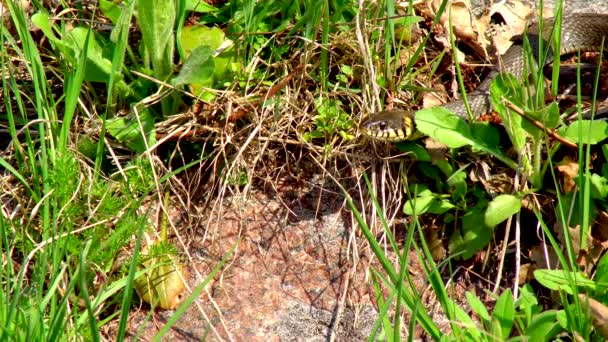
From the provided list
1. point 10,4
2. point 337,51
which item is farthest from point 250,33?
point 10,4

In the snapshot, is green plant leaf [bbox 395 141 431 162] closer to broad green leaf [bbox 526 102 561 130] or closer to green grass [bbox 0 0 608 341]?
green grass [bbox 0 0 608 341]

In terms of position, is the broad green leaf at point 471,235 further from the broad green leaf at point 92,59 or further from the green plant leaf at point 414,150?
the broad green leaf at point 92,59

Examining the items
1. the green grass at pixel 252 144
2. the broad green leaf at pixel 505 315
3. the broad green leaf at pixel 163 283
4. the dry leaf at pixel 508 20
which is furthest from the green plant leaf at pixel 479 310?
the dry leaf at pixel 508 20

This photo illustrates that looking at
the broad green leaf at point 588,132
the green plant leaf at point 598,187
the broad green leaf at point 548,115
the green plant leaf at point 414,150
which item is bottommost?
the green plant leaf at point 598,187

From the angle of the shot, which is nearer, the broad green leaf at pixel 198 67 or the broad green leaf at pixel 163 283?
the broad green leaf at pixel 163 283

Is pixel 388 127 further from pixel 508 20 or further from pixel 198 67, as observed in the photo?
pixel 508 20

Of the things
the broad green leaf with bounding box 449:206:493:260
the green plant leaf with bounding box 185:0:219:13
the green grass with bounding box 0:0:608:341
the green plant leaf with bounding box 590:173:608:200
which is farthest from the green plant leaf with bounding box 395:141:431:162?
the green plant leaf with bounding box 185:0:219:13

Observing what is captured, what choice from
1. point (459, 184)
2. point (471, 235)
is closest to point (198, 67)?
point (459, 184)

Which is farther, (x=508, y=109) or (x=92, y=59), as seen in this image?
(x=92, y=59)
